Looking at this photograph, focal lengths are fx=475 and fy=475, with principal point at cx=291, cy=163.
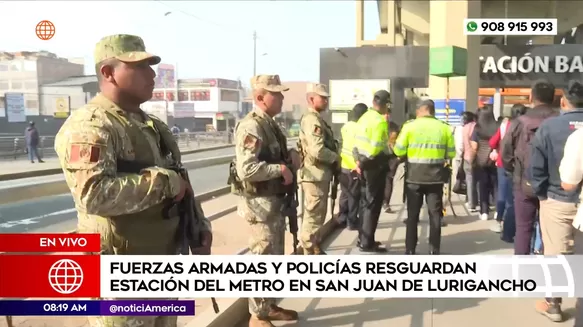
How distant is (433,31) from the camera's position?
268 inches

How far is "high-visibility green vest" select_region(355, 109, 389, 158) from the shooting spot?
4607 mm

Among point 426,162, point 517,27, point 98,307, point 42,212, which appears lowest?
point 42,212

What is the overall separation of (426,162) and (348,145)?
1.36 metres

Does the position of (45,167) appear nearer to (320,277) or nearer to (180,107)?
(180,107)

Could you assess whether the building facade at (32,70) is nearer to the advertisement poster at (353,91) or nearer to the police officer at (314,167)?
the police officer at (314,167)

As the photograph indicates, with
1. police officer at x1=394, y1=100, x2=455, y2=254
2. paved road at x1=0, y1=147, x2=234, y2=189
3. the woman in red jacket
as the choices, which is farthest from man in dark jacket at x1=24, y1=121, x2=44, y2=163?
the woman in red jacket

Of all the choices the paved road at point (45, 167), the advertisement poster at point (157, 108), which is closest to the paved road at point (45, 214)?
the paved road at point (45, 167)

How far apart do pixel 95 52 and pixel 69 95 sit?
0.66 meters

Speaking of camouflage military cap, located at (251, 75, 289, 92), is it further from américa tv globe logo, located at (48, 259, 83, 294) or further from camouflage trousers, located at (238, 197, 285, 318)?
américa tv globe logo, located at (48, 259, 83, 294)

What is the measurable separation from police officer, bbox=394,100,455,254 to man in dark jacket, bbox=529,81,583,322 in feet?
4.47

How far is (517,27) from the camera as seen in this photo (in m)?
3.20

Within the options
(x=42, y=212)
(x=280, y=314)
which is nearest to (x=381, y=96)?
(x=280, y=314)

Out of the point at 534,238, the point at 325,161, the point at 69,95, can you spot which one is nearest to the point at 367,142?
the point at 325,161

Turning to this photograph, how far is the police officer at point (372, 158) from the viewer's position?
4.61 meters
